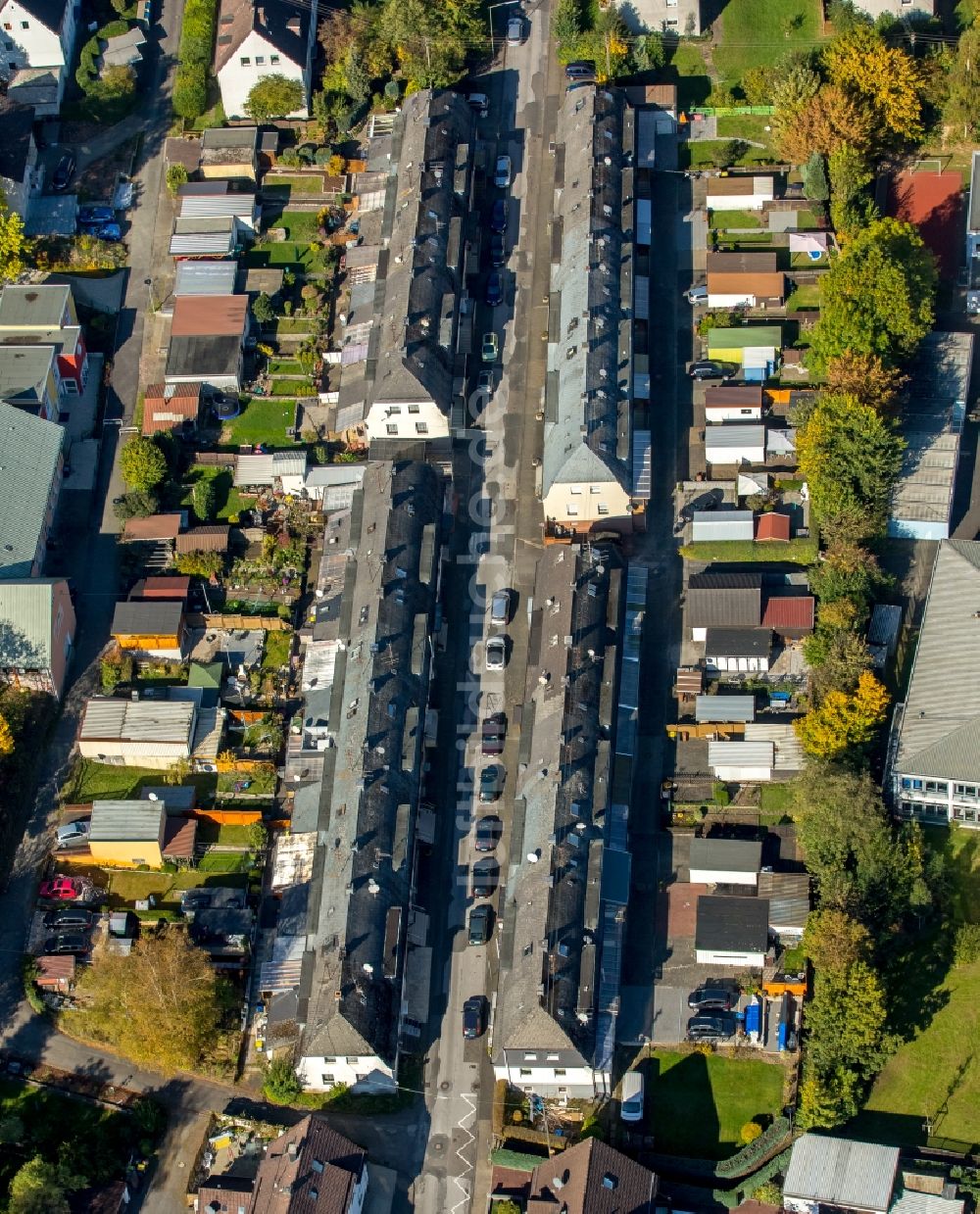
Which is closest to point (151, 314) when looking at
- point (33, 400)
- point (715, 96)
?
point (33, 400)

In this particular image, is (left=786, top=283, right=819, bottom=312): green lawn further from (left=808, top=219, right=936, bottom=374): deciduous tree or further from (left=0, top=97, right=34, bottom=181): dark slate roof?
(left=0, top=97, right=34, bottom=181): dark slate roof

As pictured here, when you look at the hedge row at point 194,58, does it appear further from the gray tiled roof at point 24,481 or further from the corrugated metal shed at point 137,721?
the corrugated metal shed at point 137,721

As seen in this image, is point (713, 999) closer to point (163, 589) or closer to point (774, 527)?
point (774, 527)

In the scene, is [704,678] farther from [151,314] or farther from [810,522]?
[151,314]

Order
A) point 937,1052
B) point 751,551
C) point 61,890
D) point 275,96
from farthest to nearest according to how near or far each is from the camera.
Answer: point 275,96 < point 751,551 < point 61,890 < point 937,1052

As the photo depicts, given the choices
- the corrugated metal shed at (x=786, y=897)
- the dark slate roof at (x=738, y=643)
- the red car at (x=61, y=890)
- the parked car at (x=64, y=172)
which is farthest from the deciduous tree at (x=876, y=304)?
the red car at (x=61, y=890)

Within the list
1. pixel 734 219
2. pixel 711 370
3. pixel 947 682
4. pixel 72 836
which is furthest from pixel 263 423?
pixel 947 682
